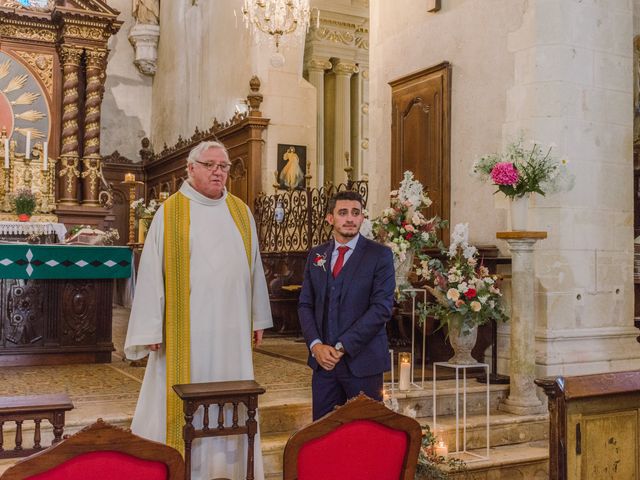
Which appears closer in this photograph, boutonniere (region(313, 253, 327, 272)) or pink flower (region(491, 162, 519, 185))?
boutonniere (region(313, 253, 327, 272))

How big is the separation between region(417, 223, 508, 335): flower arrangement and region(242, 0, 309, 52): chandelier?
5305 mm

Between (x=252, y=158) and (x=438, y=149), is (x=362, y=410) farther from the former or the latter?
(x=252, y=158)

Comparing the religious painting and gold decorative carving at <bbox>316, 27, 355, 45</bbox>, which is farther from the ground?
gold decorative carving at <bbox>316, 27, 355, 45</bbox>

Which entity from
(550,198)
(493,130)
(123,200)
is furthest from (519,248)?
(123,200)

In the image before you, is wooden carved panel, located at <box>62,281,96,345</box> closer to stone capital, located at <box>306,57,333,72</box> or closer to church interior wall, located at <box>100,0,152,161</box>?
stone capital, located at <box>306,57,333,72</box>

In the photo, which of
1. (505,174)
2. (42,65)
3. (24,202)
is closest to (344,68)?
(42,65)

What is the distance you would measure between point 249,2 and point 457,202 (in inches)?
185

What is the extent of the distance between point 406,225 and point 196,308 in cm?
242

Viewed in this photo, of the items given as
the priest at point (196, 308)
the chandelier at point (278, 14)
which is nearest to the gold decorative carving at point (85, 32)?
the chandelier at point (278, 14)

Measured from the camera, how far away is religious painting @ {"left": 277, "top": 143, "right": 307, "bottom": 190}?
11.4m

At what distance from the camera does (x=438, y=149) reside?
24.3 feet

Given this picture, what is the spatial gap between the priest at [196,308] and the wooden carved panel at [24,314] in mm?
3526

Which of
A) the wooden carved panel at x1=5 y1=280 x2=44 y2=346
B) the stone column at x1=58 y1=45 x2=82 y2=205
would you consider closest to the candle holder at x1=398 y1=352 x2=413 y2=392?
the wooden carved panel at x1=5 y1=280 x2=44 y2=346

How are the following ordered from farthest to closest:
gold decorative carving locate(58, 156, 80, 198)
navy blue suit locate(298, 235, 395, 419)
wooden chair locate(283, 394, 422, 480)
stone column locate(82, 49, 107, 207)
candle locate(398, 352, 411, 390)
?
stone column locate(82, 49, 107, 207)
gold decorative carving locate(58, 156, 80, 198)
candle locate(398, 352, 411, 390)
navy blue suit locate(298, 235, 395, 419)
wooden chair locate(283, 394, 422, 480)
